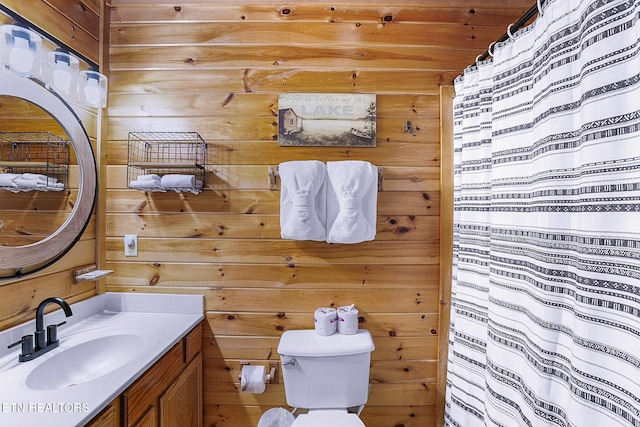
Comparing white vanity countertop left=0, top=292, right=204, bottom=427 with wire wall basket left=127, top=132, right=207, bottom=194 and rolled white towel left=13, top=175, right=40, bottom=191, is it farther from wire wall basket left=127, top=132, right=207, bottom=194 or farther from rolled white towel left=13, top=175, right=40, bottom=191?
wire wall basket left=127, top=132, right=207, bottom=194

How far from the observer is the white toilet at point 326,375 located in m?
1.40

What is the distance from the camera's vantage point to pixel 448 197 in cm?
160

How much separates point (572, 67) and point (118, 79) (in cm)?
194

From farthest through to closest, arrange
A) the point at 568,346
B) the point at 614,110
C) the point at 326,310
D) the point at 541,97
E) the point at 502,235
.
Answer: the point at 326,310
the point at 502,235
the point at 541,97
the point at 568,346
the point at 614,110

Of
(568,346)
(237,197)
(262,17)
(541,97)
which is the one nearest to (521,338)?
(568,346)

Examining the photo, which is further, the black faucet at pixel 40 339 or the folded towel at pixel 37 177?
the folded towel at pixel 37 177

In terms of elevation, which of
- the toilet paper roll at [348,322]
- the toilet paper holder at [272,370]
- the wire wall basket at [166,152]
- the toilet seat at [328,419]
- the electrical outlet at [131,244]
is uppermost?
the wire wall basket at [166,152]

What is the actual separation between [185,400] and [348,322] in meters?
0.82

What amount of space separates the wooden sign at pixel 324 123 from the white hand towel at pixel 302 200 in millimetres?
177

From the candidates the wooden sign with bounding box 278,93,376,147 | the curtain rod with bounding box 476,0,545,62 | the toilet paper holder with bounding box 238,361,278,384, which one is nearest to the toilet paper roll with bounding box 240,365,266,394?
the toilet paper holder with bounding box 238,361,278,384

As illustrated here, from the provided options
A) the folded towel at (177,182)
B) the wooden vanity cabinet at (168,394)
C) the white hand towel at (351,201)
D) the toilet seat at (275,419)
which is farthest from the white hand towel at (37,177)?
the toilet seat at (275,419)

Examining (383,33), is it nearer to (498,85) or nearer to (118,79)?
(498,85)

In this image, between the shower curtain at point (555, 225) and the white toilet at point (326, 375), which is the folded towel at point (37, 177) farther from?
the shower curtain at point (555, 225)

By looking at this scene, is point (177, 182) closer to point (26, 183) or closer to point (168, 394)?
point (26, 183)
